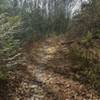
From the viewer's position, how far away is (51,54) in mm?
8086

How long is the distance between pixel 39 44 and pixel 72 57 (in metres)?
1.78

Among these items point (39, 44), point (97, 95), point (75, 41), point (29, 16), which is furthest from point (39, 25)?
point (97, 95)

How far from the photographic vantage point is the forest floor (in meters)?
6.47

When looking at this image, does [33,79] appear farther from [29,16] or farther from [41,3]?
[41,3]

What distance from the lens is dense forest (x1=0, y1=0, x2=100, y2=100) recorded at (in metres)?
6.58

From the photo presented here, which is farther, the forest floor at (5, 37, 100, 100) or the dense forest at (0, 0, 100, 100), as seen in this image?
the dense forest at (0, 0, 100, 100)

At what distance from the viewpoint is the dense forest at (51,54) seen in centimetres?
658

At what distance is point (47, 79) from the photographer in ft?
23.0

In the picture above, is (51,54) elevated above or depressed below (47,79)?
above

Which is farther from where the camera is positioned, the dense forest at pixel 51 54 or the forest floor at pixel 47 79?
the dense forest at pixel 51 54

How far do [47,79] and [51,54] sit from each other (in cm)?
122

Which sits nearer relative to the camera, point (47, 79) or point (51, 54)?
point (47, 79)

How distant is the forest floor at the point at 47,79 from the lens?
21.2 feet

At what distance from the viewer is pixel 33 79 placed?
700cm
